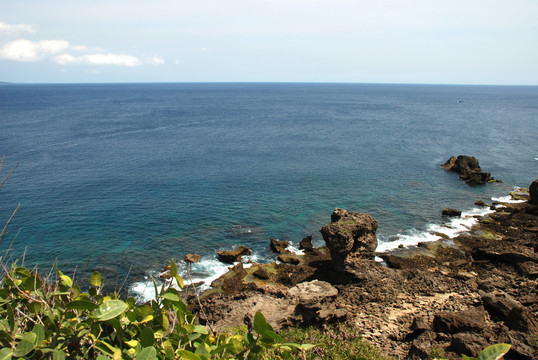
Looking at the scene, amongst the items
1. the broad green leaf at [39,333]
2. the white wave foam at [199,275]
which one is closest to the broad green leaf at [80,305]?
the broad green leaf at [39,333]

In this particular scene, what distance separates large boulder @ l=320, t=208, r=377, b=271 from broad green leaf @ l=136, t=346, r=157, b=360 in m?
28.7

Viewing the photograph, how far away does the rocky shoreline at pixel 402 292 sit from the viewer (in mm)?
20578

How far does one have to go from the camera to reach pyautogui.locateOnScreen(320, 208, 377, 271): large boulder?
1272 inches

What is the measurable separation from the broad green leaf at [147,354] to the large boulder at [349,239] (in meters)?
28.7

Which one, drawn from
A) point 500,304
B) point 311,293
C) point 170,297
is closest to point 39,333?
point 170,297

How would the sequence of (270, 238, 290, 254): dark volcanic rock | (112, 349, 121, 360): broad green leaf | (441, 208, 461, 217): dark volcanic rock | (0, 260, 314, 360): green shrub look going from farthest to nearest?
(441, 208, 461, 217): dark volcanic rock < (270, 238, 290, 254): dark volcanic rock < (0, 260, 314, 360): green shrub < (112, 349, 121, 360): broad green leaf

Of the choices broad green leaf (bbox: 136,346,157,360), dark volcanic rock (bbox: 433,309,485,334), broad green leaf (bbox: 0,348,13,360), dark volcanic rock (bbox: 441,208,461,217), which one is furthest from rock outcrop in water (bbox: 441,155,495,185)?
broad green leaf (bbox: 0,348,13,360)

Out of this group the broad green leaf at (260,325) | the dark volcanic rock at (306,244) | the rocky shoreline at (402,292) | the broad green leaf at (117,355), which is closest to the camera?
the broad green leaf at (117,355)

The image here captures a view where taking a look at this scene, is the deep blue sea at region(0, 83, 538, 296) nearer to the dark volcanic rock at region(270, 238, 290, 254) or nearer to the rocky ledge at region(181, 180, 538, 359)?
the dark volcanic rock at region(270, 238, 290, 254)

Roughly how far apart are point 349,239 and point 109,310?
95.1 ft

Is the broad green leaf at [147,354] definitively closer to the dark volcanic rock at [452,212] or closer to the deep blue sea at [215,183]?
the deep blue sea at [215,183]

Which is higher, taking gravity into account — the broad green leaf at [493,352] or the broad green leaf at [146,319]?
the broad green leaf at [493,352]

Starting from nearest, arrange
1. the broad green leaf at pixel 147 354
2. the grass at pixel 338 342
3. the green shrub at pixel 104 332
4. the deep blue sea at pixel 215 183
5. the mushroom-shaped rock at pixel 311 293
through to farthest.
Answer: the broad green leaf at pixel 147 354
the green shrub at pixel 104 332
the grass at pixel 338 342
the mushroom-shaped rock at pixel 311 293
the deep blue sea at pixel 215 183

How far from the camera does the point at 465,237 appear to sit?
142 feet
